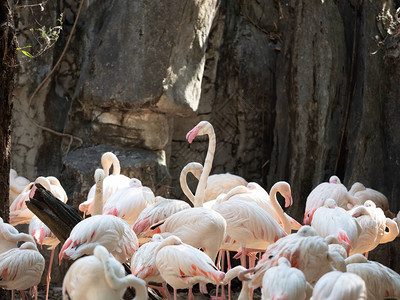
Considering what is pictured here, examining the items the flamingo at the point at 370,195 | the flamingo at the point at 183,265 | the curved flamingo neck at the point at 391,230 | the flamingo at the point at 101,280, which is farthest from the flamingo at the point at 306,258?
the flamingo at the point at 370,195

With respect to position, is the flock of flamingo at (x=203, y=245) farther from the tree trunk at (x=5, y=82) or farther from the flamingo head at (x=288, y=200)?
the tree trunk at (x=5, y=82)

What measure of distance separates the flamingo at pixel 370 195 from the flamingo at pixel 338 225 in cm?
160

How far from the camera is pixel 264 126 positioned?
990 centimetres

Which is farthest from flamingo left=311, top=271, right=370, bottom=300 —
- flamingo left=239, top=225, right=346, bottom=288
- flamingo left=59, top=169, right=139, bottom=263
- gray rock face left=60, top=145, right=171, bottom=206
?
gray rock face left=60, top=145, right=171, bottom=206

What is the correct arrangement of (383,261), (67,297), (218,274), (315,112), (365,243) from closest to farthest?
(67,297) < (218,274) < (365,243) < (383,261) < (315,112)

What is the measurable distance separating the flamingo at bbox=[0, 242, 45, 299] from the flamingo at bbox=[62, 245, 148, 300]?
→ 71.6 inches

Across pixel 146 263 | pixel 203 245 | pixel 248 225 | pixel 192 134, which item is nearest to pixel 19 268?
pixel 146 263

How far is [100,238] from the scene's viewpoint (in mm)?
5230

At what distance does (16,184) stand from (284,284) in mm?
5044

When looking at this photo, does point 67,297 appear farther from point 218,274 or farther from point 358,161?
point 358,161

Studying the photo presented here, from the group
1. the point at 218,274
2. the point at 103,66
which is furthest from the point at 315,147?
the point at 218,274

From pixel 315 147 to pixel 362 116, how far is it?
0.67m

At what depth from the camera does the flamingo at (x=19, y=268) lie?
5.39m

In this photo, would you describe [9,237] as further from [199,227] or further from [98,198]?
[199,227]
